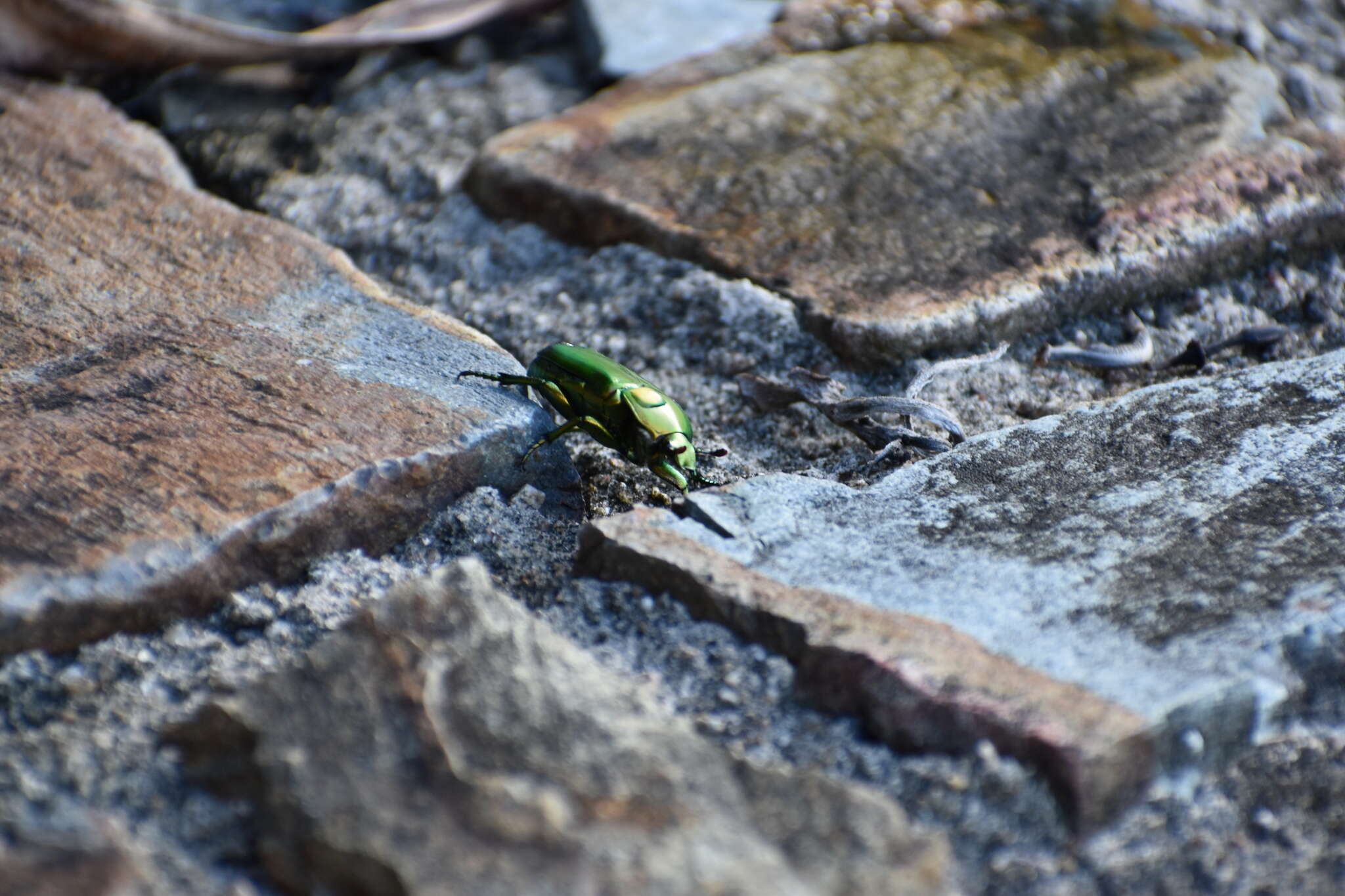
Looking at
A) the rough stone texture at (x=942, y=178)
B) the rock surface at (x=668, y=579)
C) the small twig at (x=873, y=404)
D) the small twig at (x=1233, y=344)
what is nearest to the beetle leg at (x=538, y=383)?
the rock surface at (x=668, y=579)

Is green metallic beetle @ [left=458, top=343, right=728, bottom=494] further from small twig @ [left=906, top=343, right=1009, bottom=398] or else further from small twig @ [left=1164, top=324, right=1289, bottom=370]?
small twig @ [left=1164, top=324, right=1289, bottom=370]

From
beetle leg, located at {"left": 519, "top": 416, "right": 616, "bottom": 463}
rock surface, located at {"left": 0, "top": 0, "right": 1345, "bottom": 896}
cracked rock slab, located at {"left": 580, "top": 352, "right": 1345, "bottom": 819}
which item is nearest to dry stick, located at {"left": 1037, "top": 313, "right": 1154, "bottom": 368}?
rock surface, located at {"left": 0, "top": 0, "right": 1345, "bottom": 896}

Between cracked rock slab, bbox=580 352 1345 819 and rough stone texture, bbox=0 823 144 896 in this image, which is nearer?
rough stone texture, bbox=0 823 144 896

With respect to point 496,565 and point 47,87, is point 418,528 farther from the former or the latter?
point 47,87

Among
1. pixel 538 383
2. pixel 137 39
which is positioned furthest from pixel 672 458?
pixel 137 39

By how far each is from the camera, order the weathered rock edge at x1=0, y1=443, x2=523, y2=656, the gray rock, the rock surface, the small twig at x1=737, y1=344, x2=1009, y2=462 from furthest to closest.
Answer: the gray rock
the small twig at x1=737, y1=344, x2=1009, y2=462
the weathered rock edge at x1=0, y1=443, x2=523, y2=656
the rock surface

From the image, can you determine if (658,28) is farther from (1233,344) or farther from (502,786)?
(502,786)

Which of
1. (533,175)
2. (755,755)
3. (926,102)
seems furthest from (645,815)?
(926,102)
